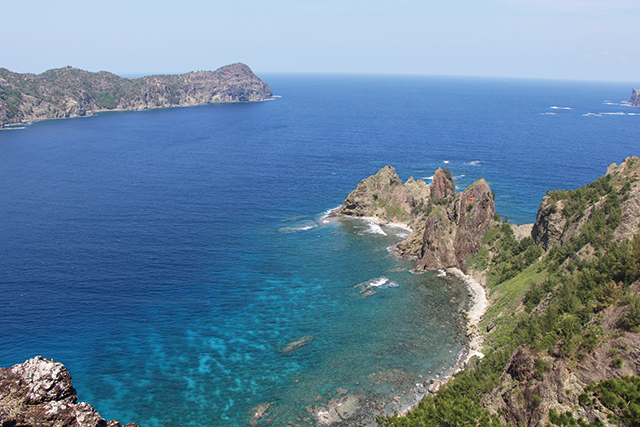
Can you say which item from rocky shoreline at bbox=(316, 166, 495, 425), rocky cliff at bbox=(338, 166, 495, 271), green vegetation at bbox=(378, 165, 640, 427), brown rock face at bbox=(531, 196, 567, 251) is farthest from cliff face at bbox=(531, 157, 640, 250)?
rocky shoreline at bbox=(316, 166, 495, 425)

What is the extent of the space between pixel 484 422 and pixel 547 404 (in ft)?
20.6

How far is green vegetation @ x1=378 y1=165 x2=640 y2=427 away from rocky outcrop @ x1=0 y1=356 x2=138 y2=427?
28.4 meters

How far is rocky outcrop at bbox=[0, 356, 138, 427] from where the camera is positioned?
3020 cm

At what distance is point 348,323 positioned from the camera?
8100 centimetres

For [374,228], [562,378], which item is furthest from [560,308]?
[374,228]

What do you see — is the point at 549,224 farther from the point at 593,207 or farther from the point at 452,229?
the point at 452,229

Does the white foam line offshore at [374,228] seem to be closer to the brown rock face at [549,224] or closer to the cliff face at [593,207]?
the cliff face at [593,207]

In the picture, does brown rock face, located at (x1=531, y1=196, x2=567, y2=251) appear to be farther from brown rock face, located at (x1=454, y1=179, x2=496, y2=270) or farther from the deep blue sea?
the deep blue sea

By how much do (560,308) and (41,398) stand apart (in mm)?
57002

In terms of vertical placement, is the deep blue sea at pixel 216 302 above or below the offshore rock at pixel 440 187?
below

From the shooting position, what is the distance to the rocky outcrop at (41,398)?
30203 mm

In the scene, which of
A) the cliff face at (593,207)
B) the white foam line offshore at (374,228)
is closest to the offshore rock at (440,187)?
the white foam line offshore at (374,228)

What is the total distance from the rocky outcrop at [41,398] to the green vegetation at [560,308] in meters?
28.4

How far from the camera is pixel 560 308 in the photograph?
192ft
